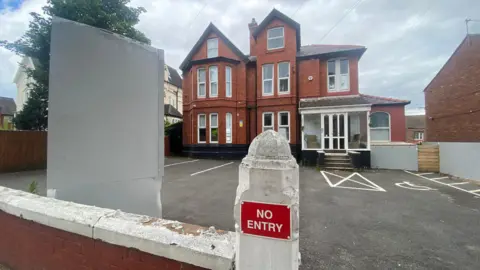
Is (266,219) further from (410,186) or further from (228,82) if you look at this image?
(228,82)

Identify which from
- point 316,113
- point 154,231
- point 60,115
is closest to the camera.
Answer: point 154,231

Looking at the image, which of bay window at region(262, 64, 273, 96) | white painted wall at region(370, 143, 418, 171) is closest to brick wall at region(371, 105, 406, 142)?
white painted wall at region(370, 143, 418, 171)

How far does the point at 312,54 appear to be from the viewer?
14727 millimetres

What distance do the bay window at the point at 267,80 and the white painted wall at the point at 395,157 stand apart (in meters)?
7.40

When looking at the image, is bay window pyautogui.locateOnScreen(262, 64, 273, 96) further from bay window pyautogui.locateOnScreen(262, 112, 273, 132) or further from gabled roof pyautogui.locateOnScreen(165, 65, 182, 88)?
gabled roof pyautogui.locateOnScreen(165, 65, 182, 88)

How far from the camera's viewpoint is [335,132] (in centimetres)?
1316

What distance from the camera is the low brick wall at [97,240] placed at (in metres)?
1.40

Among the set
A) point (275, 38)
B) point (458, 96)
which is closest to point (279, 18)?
point (275, 38)

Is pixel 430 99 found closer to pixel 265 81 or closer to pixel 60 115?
pixel 265 81

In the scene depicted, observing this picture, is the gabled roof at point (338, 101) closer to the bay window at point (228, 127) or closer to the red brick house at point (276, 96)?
the red brick house at point (276, 96)

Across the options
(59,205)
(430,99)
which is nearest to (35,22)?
(59,205)

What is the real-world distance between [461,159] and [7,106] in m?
54.2

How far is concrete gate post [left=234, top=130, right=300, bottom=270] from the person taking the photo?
3.60 ft

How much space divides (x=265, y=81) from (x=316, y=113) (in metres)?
4.41
